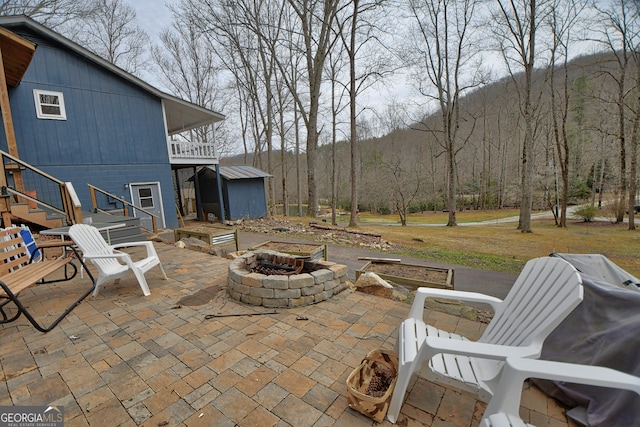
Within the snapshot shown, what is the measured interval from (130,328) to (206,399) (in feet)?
4.70

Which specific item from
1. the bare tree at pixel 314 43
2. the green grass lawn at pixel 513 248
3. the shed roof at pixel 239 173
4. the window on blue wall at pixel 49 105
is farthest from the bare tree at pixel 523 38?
the window on blue wall at pixel 49 105

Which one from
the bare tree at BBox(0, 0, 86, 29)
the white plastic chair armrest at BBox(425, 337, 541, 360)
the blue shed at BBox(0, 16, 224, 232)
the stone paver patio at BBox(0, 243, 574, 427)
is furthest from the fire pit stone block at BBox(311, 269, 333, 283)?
the bare tree at BBox(0, 0, 86, 29)

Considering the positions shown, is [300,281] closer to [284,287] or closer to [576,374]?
[284,287]

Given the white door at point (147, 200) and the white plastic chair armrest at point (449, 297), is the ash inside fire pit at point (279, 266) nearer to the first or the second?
the white plastic chair armrest at point (449, 297)

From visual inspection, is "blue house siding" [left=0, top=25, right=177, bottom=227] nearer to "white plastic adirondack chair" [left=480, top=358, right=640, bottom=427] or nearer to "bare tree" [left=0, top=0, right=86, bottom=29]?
"bare tree" [left=0, top=0, right=86, bottom=29]

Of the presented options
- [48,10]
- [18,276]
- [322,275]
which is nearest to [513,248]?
[322,275]

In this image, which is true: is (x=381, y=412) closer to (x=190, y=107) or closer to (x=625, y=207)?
(x=190, y=107)

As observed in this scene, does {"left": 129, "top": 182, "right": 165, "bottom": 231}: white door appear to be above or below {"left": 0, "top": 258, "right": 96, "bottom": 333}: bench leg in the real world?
above

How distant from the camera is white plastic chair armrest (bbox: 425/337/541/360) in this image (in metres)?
1.37

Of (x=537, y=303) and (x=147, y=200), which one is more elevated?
(x=147, y=200)

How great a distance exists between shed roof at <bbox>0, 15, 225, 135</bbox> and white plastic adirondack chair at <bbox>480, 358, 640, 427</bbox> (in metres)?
11.4

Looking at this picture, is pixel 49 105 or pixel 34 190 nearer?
pixel 34 190

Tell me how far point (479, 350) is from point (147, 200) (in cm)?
1090

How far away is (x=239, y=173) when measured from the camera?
12.9 m
